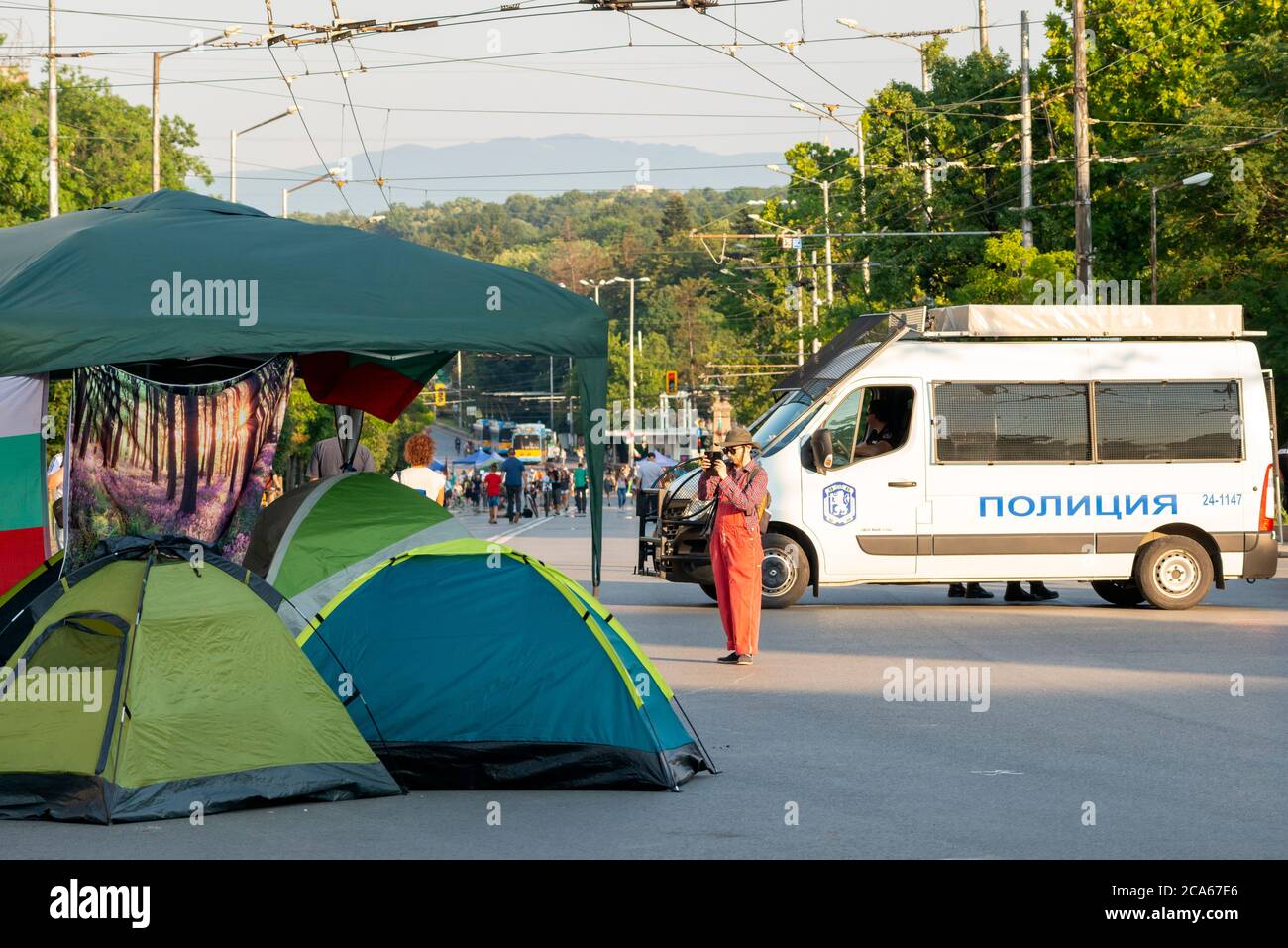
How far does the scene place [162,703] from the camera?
28.6 ft

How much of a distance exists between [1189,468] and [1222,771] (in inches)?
413

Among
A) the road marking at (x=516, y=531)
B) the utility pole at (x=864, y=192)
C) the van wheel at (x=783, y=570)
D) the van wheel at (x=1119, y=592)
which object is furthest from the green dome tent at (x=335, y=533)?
the utility pole at (x=864, y=192)

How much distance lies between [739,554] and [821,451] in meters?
5.08

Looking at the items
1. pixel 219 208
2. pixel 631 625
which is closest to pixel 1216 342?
pixel 631 625

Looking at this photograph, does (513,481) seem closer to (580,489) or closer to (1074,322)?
(580,489)

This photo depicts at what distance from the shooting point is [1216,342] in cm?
2002

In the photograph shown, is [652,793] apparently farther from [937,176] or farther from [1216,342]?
[937,176]

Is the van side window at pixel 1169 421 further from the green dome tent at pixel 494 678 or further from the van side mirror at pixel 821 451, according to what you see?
the green dome tent at pixel 494 678

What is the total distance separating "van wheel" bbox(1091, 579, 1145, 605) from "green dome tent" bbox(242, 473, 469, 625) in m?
11.5

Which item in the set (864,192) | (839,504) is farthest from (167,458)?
(864,192)

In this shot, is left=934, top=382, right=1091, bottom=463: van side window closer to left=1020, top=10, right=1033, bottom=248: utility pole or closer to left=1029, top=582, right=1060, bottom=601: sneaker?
left=1029, top=582, right=1060, bottom=601: sneaker

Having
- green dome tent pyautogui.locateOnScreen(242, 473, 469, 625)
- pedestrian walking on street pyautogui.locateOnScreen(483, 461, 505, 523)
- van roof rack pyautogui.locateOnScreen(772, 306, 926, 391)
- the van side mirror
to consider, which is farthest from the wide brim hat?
pedestrian walking on street pyautogui.locateOnScreen(483, 461, 505, 523)

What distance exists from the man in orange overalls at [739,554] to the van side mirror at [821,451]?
454 cm
